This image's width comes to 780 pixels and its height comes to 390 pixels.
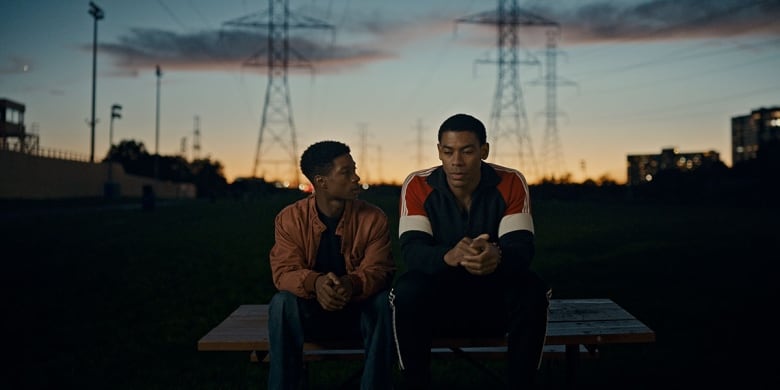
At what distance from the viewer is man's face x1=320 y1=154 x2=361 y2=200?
14.3 feet

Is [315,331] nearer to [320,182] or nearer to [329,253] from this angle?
[329,253]

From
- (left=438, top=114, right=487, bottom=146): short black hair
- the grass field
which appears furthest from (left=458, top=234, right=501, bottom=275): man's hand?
the grass field

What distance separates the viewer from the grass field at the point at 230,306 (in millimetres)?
5910

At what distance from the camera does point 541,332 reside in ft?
12.9

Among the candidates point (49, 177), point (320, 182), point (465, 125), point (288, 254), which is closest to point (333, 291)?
point (288, 254)

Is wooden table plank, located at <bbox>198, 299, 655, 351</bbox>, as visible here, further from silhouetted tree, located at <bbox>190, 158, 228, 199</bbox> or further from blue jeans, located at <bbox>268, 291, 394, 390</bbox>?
silhouetted tree, located at <bbox>190, 158, 228, 199</bbox>

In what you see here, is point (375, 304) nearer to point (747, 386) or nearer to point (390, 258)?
point (390, 258)

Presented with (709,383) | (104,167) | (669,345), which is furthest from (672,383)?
(104,167)

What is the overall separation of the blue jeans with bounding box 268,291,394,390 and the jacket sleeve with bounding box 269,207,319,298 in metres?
0.10

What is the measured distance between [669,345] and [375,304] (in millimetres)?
4026

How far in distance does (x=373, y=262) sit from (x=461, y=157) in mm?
833

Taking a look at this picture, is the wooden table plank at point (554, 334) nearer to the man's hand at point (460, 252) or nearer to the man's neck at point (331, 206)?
the man's hand at point (460, 252)

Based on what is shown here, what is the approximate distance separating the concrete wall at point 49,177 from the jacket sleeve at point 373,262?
48.1m

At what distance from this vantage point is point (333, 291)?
155 inches
